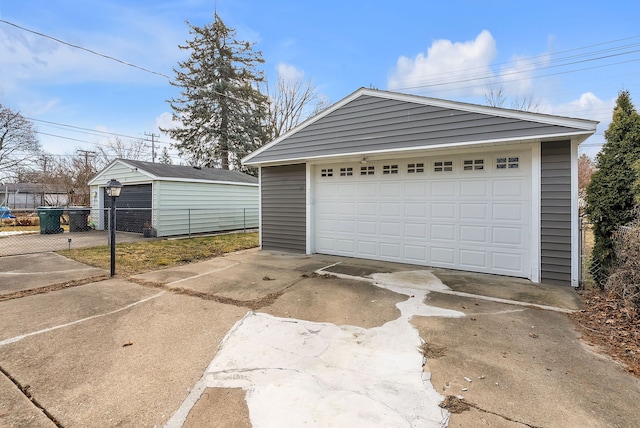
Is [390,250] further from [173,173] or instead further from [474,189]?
[173,173]

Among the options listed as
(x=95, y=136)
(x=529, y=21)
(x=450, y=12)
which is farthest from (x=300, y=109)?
(x=95, y=136)

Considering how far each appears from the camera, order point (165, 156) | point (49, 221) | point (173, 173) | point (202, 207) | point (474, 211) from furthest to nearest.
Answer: point (165, 156) < point (202, 207) < point (173, 173) < point (49, 221) < point (474, 211)

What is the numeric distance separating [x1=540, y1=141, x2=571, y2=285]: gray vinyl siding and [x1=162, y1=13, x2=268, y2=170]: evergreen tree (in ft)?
65.9

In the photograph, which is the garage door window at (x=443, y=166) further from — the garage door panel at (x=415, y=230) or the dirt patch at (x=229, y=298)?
the dirt patch at (x=229, y=298)

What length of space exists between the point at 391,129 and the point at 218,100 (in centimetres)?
1927

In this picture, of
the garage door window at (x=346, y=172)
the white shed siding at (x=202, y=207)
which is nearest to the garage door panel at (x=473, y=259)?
the garage door window at (x=346, y=172)

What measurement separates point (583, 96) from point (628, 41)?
7142mm

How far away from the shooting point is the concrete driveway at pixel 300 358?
2.10 meters

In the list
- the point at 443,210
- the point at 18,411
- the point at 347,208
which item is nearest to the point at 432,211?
the point at 443,210

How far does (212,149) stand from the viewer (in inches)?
901

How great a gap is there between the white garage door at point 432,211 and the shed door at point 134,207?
300 inches

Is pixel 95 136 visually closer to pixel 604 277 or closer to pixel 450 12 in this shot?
pixel 450 12

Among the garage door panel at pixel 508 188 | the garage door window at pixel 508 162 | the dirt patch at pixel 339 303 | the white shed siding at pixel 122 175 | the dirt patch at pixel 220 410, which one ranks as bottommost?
the dirt patch at pixel 220 410

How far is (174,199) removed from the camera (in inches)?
467
